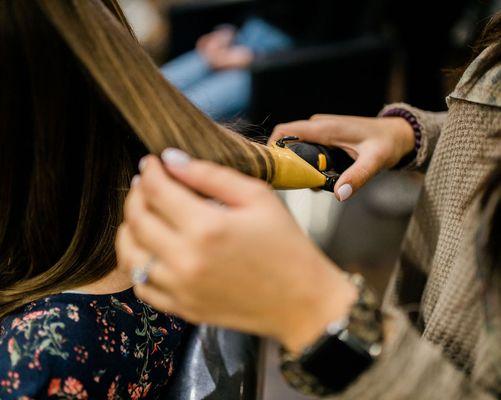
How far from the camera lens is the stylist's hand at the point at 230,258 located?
0.45 metres

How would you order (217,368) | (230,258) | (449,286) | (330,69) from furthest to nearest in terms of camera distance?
(330,69) < (217,368) < (449,286) < (230,258)

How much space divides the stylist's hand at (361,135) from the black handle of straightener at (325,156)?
22 mm

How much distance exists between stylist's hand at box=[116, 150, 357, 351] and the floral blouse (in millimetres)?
205

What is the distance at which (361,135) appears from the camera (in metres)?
0.97

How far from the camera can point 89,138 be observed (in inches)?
26.9

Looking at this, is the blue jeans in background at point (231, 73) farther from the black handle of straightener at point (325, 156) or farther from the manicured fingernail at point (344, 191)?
the manicured fingernail at point (344, 191)

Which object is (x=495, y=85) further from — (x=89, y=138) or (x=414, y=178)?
(x=414, y=178)

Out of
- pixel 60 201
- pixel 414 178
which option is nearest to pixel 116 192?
pixel 60 201

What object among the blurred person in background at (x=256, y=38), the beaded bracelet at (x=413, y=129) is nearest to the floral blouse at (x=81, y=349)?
the beaded bracelet at (x=413, y=129)

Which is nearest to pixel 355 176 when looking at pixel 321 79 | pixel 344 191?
pixel 344 191

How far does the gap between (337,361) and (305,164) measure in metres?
0.34

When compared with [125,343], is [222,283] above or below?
above

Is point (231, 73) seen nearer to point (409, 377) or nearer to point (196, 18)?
point (196, 18)

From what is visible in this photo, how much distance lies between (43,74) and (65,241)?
0.26 m
